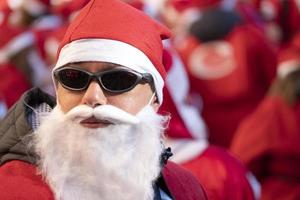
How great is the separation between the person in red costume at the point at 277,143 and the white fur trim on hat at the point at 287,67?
4 centimetres

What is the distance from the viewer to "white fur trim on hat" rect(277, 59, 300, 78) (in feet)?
11.2

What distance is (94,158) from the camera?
183cm

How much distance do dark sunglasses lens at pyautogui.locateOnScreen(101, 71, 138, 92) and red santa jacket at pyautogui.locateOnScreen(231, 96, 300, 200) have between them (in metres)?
1.43

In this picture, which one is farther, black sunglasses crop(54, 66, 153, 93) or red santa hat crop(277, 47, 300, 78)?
red santa hat crop(277, 47, 300, 78)

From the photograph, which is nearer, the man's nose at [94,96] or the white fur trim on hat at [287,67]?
the man's nose at [94,96]

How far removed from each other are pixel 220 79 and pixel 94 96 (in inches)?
92.3

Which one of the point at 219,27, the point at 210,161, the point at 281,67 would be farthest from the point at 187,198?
the point at 219,27

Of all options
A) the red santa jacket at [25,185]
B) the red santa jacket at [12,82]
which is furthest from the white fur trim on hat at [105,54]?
the red santa jacket at [12,82]

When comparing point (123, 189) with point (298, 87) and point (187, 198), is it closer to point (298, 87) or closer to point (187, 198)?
point (187, 198)

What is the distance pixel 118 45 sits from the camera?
1.87 m

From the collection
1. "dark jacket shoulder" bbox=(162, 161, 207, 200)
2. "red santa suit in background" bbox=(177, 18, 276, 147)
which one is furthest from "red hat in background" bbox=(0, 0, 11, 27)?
"dark jacket shoulder" bbox=(162, 161, 207, 200)

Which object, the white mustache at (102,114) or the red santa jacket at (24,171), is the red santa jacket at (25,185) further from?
the white mustache at (102,114)

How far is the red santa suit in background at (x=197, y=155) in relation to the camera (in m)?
2.50

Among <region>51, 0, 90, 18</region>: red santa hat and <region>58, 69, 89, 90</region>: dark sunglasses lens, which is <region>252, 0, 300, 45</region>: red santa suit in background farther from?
<region>58, 69, 89, 90</region>: dark sunglasses lens
